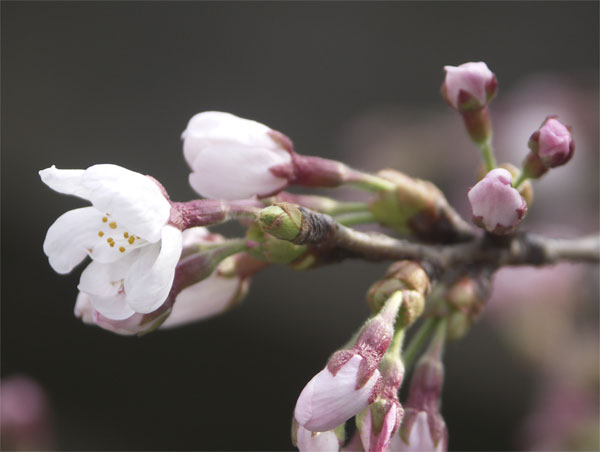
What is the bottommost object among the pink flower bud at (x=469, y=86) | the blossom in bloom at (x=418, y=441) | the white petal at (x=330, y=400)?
the blossom in bloom at (x=418, y=441)

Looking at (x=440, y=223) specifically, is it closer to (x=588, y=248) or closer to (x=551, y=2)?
(x=588, y=248)

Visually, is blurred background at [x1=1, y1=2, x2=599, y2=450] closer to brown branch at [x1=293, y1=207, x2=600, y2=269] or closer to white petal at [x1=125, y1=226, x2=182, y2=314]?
brown branch at [x1=293, y1=207, x2=600, y2=269]

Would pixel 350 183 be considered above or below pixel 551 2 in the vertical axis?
below

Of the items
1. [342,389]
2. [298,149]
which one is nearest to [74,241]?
[342,389]

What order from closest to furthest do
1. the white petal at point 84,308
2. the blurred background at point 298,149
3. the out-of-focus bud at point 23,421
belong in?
the white petal at point 84,308
the out-of-focus bud at point 23,421
the blurred background at point 298,149

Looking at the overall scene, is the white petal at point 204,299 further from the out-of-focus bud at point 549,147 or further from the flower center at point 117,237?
the out-of-focus bud at point 549,147

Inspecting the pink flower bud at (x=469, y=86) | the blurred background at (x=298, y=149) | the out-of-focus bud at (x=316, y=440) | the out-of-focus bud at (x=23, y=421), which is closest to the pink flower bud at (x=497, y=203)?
the pink flower bud at (x=469, y=86)

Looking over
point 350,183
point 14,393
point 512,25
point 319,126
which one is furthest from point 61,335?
point 512,25
